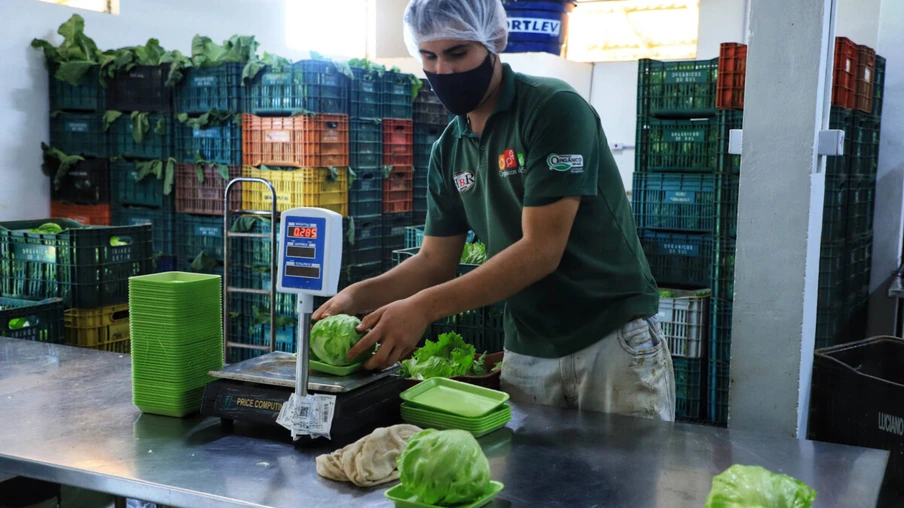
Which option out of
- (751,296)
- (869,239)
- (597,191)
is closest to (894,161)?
(869,239)

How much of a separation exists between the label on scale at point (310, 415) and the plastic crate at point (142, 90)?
4.72 meters

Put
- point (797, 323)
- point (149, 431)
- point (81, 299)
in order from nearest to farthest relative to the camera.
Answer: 1. point (149, 431)
2. point (797, 323)
3. point (81, 299)

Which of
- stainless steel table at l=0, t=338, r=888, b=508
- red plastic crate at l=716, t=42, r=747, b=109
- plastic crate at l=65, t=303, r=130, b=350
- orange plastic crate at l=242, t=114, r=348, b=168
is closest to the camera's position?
stainless steel table at l=0, t=338, r=888, b=508

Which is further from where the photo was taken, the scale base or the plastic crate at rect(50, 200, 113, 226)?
the plastic crate at rect(50, 200, 113, 226)

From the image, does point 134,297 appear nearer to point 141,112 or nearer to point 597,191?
point 597,191

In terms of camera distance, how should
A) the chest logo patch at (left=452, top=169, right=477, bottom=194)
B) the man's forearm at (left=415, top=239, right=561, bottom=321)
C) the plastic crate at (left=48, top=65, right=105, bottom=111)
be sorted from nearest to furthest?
the man's forearm at (left=415, top=239, right=561, bottom=321), the chest logo patch at (left=452, top=169, right=477, bottom=194), the plastic crate at (left=48, top=65, right=105, bottom=111)

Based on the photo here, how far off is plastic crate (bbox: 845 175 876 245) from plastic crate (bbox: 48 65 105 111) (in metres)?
5.35

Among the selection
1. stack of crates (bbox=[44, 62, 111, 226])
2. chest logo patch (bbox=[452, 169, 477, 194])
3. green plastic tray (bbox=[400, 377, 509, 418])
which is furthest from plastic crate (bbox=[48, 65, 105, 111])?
green plastic tray (bbox=[400, 377, 509, 418])

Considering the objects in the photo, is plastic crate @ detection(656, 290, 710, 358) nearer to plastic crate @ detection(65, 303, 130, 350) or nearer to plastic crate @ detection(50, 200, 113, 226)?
plastic crate @ detection(65, 303, 130, 350)

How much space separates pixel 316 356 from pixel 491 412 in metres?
0.44

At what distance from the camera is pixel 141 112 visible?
6.02 meters

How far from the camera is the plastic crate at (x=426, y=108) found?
21.5 ft

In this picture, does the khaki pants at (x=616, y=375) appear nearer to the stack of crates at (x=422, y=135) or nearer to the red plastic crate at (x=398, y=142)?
the red plastic crate at (x=398, y=142)

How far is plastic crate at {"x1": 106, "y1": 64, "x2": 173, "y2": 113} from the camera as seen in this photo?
5.95 meters
